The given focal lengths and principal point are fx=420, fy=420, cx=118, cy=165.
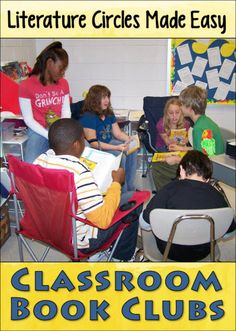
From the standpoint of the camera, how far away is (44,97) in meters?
2.90

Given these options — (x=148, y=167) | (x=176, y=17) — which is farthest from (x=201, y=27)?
(x=148, y=167)

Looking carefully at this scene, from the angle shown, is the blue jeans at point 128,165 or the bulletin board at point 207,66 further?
the bulletin board at point 207,66

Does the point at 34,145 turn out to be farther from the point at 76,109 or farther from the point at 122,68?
the point at 122,68

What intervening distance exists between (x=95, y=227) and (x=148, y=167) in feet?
7.22

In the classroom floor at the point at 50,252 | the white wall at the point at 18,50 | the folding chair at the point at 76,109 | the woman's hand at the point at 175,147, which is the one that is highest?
the white wall at the point at 18,50

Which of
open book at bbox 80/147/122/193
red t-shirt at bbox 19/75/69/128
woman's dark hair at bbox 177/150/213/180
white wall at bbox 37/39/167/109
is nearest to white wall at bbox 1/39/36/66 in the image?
white wall at bbox 37/39/167/109

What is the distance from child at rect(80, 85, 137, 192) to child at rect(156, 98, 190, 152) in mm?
295

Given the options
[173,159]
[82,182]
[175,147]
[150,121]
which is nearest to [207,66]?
[150,121]

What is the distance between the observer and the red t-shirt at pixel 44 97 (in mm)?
2826

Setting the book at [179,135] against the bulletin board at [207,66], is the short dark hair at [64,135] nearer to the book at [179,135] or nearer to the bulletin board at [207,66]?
the book at [179,135]

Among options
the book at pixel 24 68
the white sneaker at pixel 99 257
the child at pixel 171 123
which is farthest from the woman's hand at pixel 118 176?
the book at pixel 24 68

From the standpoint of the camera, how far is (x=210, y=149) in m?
2.63

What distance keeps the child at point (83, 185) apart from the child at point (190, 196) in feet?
0.66

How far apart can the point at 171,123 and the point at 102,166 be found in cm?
151
